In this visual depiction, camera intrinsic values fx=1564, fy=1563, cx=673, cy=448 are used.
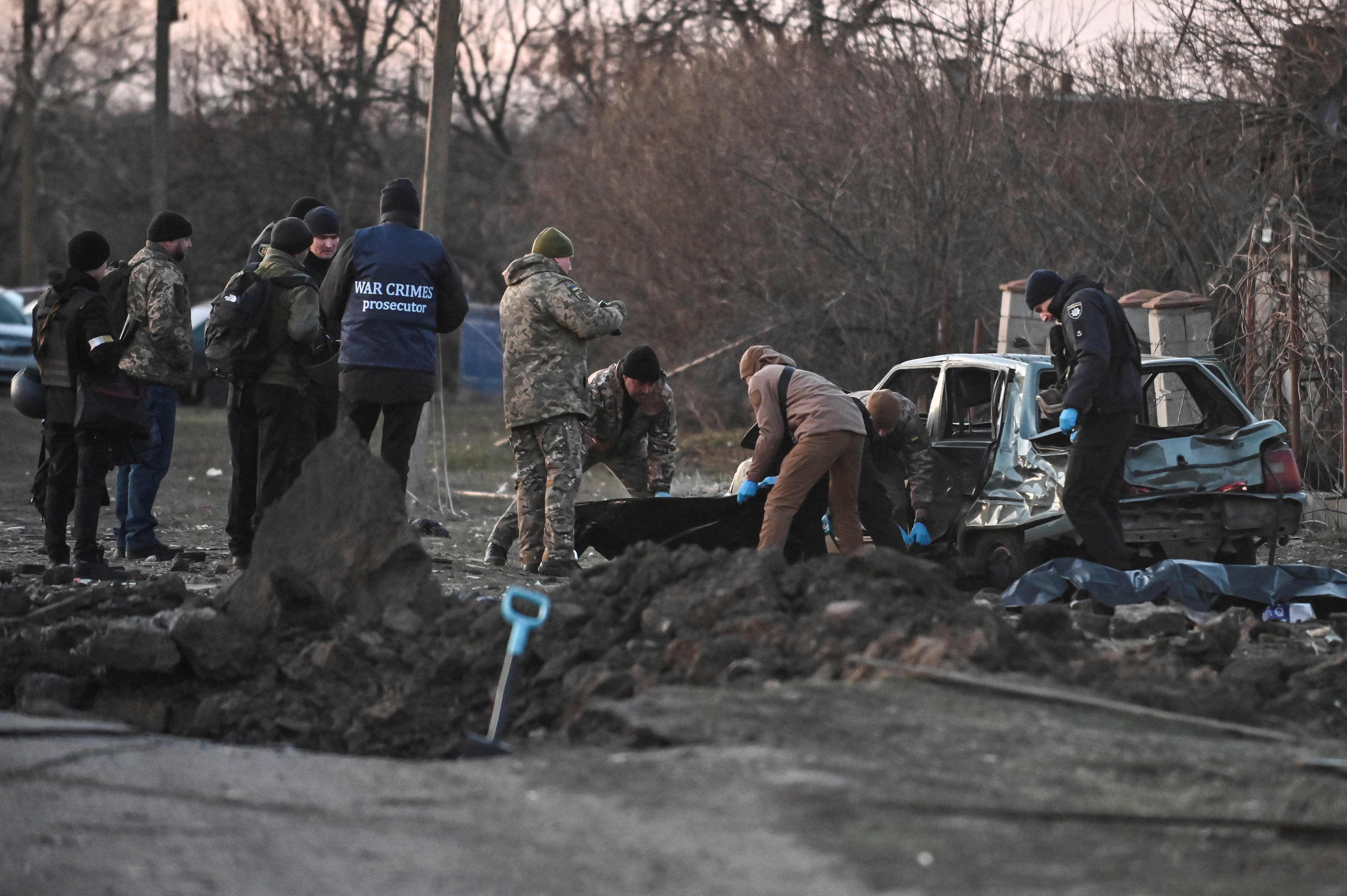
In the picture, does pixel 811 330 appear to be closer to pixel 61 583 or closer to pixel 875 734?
pixel 61 583

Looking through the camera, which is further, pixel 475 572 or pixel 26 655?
pixel 475 572

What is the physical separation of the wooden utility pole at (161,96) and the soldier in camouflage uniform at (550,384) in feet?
55.5

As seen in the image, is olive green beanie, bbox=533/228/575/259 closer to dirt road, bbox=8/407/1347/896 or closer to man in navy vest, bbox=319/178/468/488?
man in navy vest, bbox=319/178/468/488

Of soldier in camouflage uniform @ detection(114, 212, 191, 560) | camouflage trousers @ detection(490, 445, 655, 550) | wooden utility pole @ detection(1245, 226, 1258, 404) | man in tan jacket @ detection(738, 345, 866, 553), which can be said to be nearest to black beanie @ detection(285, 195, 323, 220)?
soldier in camouflage uniform @ detection(114, 212, 191, 560)

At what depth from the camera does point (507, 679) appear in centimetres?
500

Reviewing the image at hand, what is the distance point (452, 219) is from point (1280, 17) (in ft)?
76.4

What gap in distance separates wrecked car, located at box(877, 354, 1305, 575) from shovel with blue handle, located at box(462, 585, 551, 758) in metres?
4.19

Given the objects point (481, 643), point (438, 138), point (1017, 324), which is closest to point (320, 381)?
point (481, 643)

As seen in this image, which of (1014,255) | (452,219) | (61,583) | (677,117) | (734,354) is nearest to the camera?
(61,583)

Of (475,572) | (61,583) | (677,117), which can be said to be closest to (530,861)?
(61,583)

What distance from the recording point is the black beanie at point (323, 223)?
9.09 meters

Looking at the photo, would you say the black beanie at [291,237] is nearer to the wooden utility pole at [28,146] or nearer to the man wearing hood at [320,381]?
the man wearing hood at [320,381]

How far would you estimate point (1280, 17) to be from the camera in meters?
15.4

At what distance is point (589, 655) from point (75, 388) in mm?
4041
